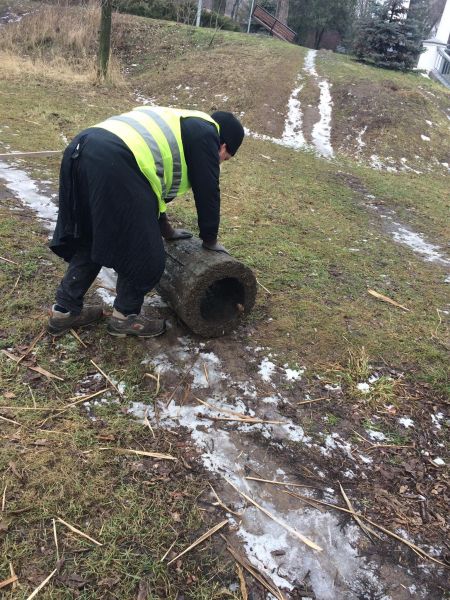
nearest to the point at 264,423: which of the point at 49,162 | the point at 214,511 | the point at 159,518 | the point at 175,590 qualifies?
the point at 214,511

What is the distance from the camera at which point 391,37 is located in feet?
55.6

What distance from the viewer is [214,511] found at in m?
2.19

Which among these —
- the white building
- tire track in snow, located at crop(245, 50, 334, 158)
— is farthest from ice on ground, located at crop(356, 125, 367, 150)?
the white building

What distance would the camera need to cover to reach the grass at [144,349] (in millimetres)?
1956

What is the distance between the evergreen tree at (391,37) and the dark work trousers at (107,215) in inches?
698

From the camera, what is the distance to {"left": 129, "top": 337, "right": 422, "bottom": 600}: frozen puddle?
6.60 ft

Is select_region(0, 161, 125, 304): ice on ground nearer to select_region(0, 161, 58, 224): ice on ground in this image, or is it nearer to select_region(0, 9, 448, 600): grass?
select_region(0, 161, 58, 224): ice on ground

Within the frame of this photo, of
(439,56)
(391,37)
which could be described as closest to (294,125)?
(391,37)

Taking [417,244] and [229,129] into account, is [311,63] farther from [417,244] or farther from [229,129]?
[229,129]

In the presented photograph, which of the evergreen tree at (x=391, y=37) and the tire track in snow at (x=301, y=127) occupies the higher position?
the evergreen tree at (x=391, y=37)

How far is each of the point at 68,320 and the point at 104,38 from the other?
11.9 meters

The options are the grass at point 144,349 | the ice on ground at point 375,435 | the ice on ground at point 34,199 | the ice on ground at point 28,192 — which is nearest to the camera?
the grass at point 144,349

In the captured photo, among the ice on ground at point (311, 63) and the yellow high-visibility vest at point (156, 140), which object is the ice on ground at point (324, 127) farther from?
the yellow high-visibility vest at point (156, 140)

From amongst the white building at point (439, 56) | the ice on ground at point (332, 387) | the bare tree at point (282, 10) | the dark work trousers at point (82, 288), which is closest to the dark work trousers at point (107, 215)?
the dark work trousers at point (82, 288)
